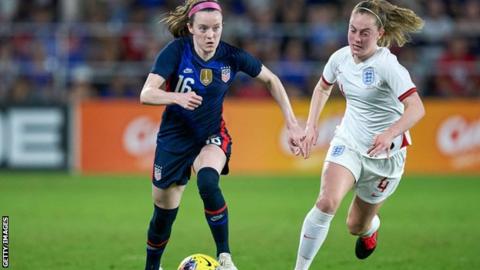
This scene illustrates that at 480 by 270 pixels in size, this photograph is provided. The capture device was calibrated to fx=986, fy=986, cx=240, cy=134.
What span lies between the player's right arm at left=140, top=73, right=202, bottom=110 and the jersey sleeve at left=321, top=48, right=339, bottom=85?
1367 millimetres

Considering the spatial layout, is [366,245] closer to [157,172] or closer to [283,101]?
[283,101]

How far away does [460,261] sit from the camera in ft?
30.5

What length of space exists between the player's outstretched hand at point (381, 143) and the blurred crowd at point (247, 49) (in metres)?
11.7

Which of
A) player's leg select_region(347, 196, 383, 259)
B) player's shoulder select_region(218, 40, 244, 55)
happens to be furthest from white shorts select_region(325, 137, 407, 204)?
player's shoulder select_region(218, 40, 244, 55)

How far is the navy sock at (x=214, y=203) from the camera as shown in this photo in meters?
7.81

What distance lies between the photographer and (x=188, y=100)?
744 centimetres

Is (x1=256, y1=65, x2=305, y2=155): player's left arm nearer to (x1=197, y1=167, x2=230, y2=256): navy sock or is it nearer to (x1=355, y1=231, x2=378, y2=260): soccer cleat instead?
(x1=197, y1=167, x2=230, y2=256): navy sock

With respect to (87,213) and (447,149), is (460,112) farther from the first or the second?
(87,213)

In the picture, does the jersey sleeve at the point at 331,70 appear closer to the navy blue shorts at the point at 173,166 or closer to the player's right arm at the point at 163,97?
the navy blue shorts at the point at 173,166

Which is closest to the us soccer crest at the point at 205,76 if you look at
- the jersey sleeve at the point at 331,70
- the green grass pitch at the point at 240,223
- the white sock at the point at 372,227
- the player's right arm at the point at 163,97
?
the player's right arm at the point at 163,97

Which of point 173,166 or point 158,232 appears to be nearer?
point 173,166

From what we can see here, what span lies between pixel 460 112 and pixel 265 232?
804 cm

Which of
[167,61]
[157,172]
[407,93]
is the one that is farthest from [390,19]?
[157,172]

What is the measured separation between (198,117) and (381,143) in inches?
62.8
